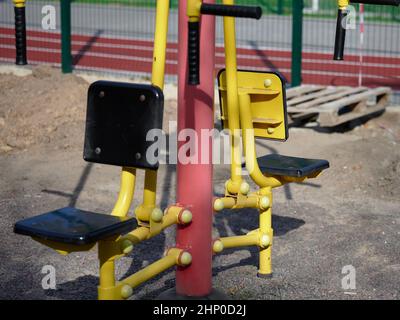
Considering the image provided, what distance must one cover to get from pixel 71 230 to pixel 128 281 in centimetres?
44

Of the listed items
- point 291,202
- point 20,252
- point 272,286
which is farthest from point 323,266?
point 20,252

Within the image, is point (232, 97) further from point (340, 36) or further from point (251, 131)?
point (340, 36)

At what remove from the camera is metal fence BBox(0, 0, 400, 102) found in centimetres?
1295

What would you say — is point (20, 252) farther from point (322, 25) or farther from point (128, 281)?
point (322, 25)

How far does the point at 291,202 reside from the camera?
21.8 ft

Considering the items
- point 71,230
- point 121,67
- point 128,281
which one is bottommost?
point 121,67

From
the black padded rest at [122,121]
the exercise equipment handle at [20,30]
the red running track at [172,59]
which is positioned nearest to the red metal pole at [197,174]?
the black padded rest at [122,121]

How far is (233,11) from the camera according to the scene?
382 centimetres

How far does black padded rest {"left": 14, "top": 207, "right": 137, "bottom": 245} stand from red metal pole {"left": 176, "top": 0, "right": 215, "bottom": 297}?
0.51m

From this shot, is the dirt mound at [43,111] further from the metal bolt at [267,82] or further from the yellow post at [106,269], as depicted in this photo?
the yellow post at [106,269]

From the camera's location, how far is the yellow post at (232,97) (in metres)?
4.56

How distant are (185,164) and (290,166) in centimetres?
79

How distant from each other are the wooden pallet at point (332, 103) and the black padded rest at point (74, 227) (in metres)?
4.71
